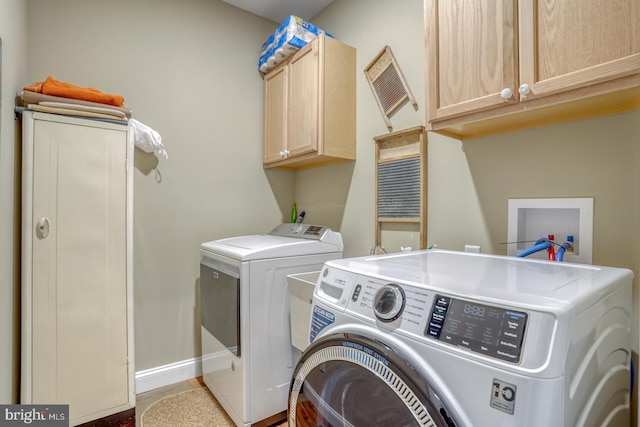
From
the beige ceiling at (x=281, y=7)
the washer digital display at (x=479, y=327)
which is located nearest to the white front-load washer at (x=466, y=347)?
the washer digital display at (x=479, y=327)

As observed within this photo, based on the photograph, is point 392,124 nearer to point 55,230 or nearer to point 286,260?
point 286,260

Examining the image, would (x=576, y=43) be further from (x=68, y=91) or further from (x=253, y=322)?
(x=68, y=91)

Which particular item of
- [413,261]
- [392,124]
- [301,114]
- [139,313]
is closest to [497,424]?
[413,261]

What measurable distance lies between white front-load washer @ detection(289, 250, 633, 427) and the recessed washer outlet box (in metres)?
0.23

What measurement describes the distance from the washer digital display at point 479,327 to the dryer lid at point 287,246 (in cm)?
122

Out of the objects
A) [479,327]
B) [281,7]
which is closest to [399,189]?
[479,327]

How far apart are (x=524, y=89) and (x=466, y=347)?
88 centimetres

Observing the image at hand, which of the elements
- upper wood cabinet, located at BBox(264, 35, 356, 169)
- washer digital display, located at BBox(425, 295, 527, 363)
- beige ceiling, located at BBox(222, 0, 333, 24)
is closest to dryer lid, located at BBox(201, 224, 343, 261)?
upper wood cabinet, located at BBox(264, 35, 356, 169)

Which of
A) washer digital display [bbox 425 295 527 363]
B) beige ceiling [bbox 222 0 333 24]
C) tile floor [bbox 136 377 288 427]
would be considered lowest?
tile floor [bbox 136 377 288 427]

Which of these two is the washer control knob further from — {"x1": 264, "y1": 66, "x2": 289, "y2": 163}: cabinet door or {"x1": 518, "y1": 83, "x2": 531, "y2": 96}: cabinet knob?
{"x1": 264, "y1": 66, "x2": 289, "y2": 163}: cabinet door

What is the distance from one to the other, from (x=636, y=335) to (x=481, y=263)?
559 mm

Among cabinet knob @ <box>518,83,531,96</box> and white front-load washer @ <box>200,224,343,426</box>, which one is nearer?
cabinet knob @ <box>518,83,531,96</box>

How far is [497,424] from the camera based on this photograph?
0.60 m

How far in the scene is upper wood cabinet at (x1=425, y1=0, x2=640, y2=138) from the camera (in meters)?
0.92
